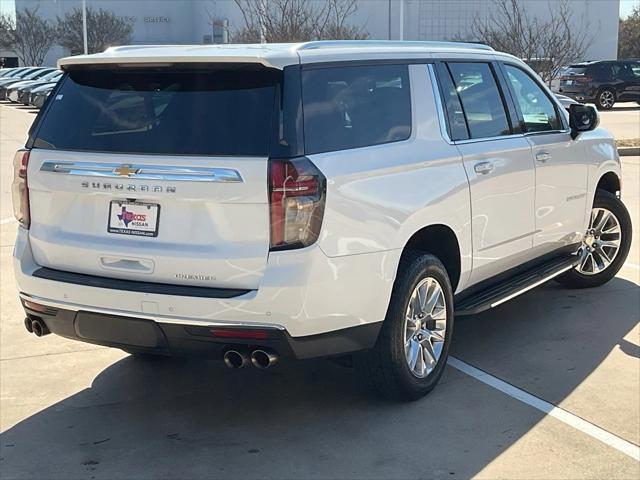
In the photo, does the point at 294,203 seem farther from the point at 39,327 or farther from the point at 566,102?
the point at 566,102

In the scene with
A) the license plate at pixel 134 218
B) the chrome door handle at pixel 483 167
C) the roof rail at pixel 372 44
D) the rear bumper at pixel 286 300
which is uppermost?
the roof rail at pixel 372 44

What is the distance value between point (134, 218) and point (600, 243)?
433 centimetres

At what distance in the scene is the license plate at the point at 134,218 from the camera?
13.2ft

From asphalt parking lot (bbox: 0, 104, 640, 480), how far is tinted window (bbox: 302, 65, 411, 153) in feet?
4.82

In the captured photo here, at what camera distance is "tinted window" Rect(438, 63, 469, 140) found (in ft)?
16.5

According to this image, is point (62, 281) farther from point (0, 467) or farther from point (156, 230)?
point (0, 467)

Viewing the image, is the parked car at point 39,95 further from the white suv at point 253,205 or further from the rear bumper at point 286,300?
the rear bumper at point 286,300

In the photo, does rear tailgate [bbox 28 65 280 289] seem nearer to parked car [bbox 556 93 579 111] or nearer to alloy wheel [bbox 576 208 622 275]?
parked car [bbox 556 93 579 111]

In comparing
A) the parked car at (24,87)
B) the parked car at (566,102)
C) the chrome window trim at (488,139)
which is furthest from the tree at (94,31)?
the chrome window trim at (488,139)

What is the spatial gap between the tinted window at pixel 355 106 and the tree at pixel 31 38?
227ft

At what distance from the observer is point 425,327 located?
4.77 m

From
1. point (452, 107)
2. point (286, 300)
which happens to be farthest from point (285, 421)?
point (452, 107)

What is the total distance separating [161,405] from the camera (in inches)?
187

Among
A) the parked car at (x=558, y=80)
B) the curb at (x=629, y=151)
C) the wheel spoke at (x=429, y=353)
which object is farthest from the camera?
the parked car at (x=558, y=80)
